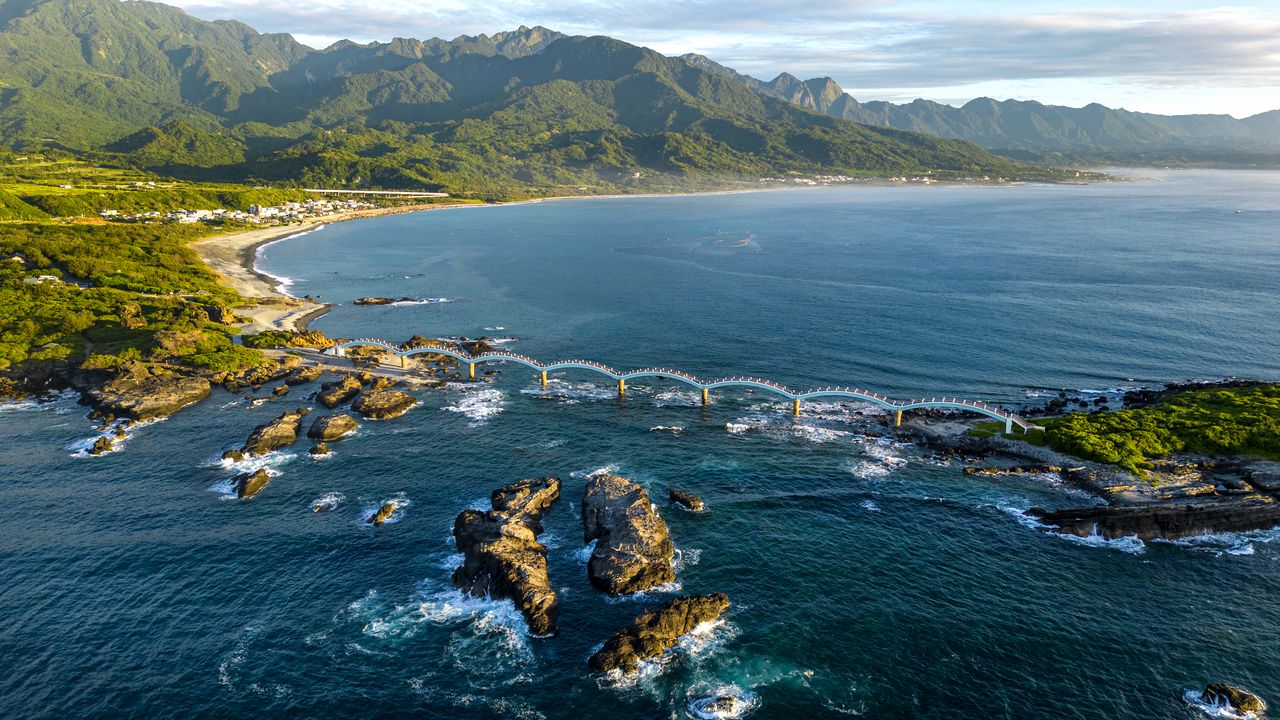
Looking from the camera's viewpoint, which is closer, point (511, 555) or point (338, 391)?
point (511, 555)

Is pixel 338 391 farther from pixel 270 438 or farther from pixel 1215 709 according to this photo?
pixel 1215 709

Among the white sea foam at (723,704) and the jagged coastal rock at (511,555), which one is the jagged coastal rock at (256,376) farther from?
the white sea foam at (723,704)

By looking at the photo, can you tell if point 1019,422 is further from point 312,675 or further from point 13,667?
point 13,667

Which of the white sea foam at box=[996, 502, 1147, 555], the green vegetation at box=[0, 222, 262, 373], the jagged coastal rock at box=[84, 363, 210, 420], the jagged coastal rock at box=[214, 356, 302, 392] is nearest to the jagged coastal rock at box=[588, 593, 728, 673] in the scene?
the white sea foam at box=[996, 502, 1147, 555]

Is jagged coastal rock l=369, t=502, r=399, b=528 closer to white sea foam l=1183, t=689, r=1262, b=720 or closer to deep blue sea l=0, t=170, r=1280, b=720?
deep blue sea l=0, t=170, r=1280, b=720

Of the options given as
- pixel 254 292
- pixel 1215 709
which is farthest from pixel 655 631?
pixel 254 292
